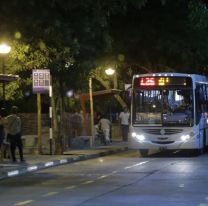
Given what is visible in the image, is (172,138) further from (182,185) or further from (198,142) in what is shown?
(182,185)

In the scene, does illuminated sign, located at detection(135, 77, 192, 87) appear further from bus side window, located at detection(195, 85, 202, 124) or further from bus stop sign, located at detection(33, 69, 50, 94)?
bus stop sign, located at detection(33, 69, 50, 94)

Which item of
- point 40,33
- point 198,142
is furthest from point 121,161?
point 40,33

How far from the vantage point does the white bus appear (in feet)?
89.5

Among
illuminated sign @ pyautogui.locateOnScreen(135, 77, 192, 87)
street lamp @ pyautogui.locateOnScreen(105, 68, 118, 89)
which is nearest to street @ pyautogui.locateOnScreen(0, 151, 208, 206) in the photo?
illuminated sign @ pyautogui.locateOnScreen(135, 77, 192, 87)

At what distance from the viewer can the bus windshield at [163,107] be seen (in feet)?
89.7

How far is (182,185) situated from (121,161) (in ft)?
29.8

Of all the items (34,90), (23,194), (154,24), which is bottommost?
(23,194)

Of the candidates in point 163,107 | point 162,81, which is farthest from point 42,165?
point 162,81

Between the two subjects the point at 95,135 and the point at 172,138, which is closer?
the point at 172,138

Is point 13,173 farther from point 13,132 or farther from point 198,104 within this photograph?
point 198,104

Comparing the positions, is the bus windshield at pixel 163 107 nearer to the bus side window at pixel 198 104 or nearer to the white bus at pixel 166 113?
the white bus at pixel 166 113

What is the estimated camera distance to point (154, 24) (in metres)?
36.3

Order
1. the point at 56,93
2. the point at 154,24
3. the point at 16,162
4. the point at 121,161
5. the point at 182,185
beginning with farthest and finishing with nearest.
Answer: the point at 154,24, the point at 56,93, the point at 121,161, the point at 16,162, the point at 182,185

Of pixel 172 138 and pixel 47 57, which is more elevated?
pixel 47 57
